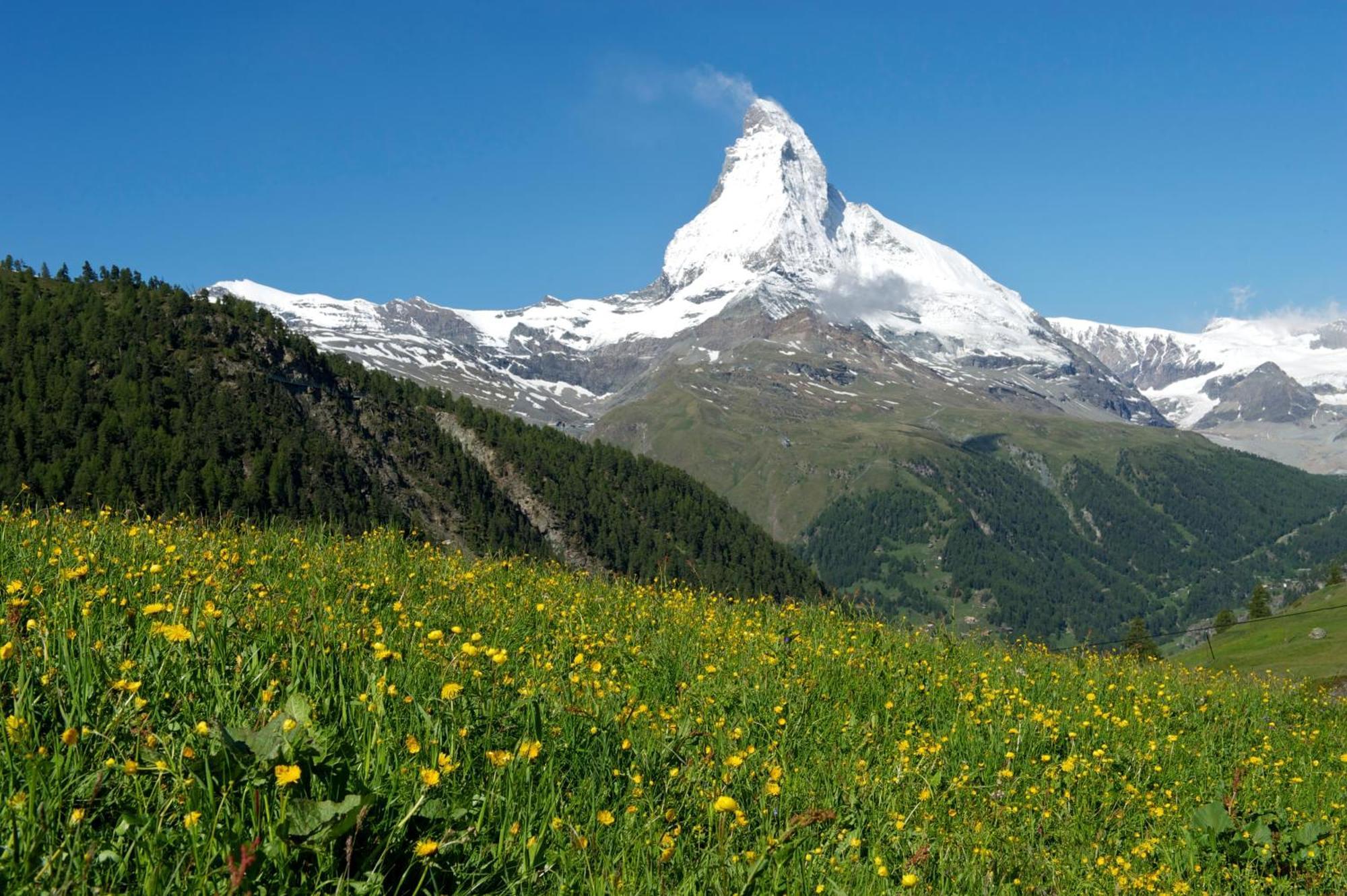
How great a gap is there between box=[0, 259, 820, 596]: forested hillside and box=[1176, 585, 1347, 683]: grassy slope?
50676 mm

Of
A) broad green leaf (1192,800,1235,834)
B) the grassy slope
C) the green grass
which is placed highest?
the green grass

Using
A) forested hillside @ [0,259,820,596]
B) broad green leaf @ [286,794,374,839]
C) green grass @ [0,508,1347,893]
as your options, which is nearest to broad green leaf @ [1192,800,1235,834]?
green grass @ [0,508,1347,893]

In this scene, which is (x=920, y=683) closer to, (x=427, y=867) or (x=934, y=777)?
(x=934, y=777)

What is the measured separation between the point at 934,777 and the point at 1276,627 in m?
147

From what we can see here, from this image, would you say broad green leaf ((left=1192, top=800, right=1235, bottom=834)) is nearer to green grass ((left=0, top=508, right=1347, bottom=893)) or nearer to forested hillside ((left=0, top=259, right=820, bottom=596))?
green grass ((left=0, top=508, right=1347, bottom=893))

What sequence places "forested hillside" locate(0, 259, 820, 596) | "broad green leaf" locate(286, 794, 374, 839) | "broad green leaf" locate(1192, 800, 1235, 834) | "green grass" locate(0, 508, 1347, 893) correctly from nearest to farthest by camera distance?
"broad green leaf" locate(286, 794, 374, 839), "green grass" locate(0, 508, 1347, 893), "broad green leaf" locate(1192, 800, 1235, 834), "forested hillside" locate(0, 259, 820, 596)

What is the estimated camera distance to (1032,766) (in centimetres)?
902

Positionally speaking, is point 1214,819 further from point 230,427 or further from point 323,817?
point 230,427

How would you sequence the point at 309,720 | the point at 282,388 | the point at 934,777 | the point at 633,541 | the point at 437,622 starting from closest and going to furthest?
the point at 309,720 → the point at 934,777 → the point at 437,622 → the point at 282,388 → the point at 633,541

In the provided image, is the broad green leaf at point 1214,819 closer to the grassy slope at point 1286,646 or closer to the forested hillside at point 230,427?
the grassy slope at point 1286,646

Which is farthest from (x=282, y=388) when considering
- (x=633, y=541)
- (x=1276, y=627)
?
(x=1276, y=627)

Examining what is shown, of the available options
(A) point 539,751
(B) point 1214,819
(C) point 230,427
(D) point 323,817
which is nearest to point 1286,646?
(B) point 1214,819

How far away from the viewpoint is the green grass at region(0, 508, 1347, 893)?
4.11m

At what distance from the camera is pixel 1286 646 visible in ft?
334
